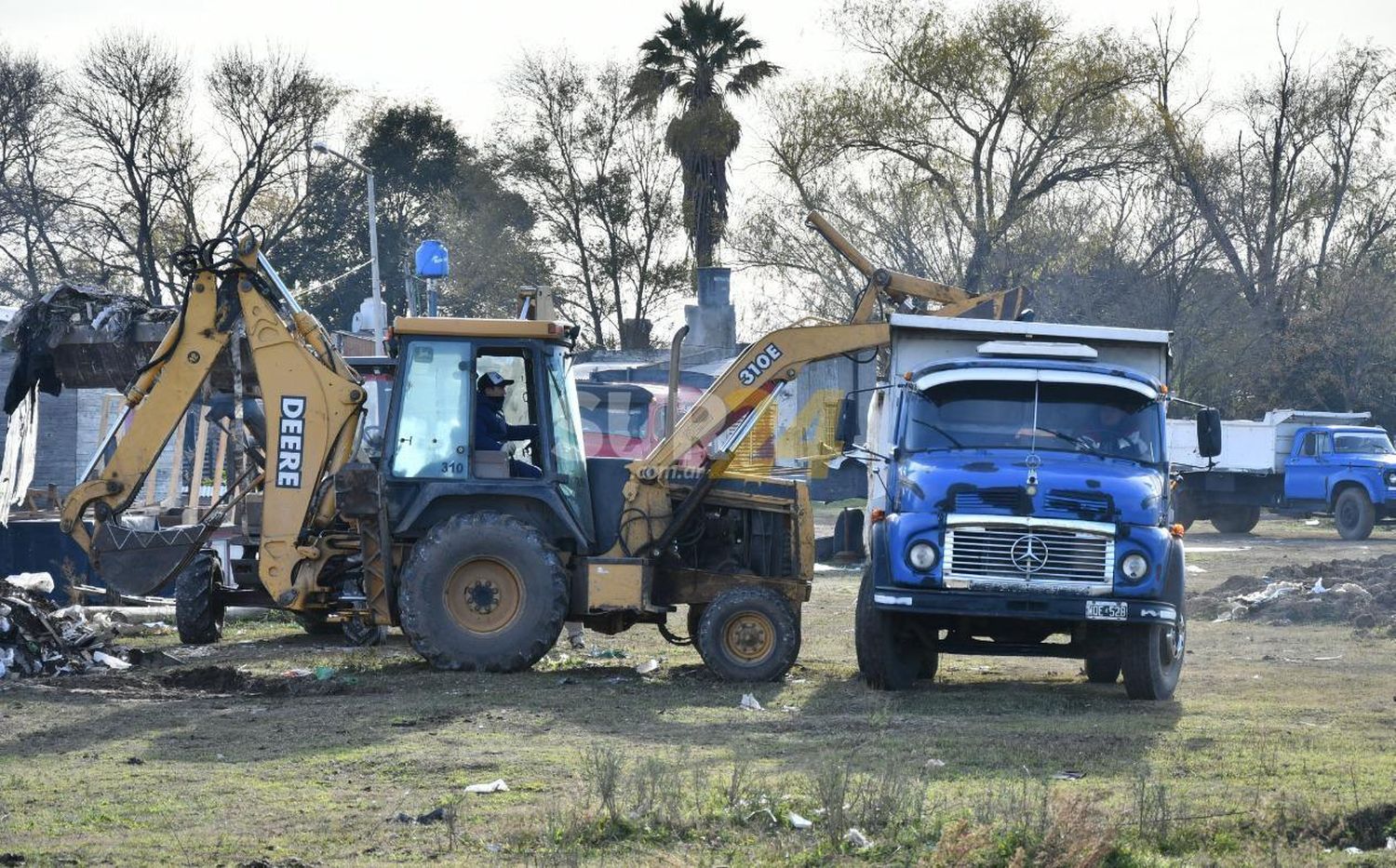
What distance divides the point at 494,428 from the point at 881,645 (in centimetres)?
363

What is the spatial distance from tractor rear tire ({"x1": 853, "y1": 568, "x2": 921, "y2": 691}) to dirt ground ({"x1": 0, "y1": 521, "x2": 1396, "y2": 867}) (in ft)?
0.69

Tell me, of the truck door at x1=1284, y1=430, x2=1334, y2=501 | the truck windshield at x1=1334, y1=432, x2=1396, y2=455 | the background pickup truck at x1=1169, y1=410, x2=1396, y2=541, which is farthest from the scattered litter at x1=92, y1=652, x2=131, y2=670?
the truck windshield at x1=1334, y1=432, x2=1396, y2=455

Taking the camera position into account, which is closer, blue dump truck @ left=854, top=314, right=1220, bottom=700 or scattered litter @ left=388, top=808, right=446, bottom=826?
scattered litter @ left=388, top=808, right=446, bottom=826

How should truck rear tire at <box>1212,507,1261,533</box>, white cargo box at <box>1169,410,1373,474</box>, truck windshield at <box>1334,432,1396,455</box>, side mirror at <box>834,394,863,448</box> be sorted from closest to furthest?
side mirror at <box>834,394,863,448</box>
truck windshield at <box>1334,432,1396,455</box>
white cargo box at <box>1169,410,1373,474</box>
truck rear tire at <box>1212,507,1261,533</box>

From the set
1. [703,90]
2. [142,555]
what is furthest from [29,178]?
[142,555]

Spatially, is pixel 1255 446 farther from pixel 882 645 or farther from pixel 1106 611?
pixel 1106 611

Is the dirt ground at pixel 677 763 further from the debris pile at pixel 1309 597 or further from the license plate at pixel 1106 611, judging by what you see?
the debris pile at pixel 1309 597

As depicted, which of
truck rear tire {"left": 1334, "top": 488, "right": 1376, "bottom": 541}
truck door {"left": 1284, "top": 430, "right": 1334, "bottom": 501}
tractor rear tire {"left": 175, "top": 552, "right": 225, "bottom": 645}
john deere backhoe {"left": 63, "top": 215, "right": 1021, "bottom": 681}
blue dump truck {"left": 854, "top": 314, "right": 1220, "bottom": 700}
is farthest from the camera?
truck door {"left": 1284, "top": 430, "right": 1334, "bottom": 501}

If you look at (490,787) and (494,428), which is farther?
(494,428)

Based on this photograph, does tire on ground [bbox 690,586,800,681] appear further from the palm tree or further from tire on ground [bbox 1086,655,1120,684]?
the palm tree

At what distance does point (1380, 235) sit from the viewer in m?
50.5

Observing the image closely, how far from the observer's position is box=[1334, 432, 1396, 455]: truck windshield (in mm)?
35875

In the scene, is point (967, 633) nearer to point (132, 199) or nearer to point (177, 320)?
point (177, 320)

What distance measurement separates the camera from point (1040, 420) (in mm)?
12945
